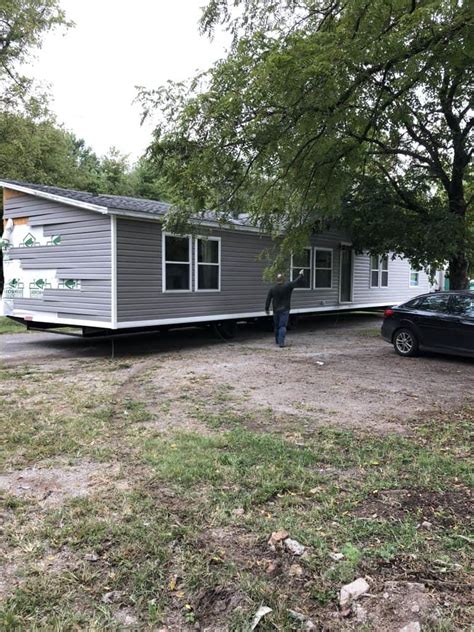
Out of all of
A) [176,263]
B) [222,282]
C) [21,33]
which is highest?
[21,33]

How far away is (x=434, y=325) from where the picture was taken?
917cm

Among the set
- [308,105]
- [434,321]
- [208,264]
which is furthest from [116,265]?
[434,321]

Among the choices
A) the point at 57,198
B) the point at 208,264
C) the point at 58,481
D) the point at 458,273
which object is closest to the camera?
the point at 58,481

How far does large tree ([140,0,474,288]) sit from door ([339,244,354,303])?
5.31m

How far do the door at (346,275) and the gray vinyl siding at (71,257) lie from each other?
9471 millimetres

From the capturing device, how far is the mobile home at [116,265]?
31.7 feet

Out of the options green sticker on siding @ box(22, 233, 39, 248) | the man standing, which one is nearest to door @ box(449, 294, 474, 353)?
the man standing

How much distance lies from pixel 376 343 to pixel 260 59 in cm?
738

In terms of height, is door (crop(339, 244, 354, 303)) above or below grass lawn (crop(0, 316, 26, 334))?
above

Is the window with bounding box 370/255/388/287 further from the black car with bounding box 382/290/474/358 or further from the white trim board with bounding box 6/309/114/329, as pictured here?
the white trim board with bounding box 6/309/114/329

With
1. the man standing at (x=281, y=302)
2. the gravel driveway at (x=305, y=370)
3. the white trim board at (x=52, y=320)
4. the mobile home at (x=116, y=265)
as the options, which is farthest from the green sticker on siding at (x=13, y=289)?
the man standing at (x=281, y=302)

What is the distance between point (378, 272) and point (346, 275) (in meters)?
2.20

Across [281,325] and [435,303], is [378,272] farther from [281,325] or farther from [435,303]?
[435,303]

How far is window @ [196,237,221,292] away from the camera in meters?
11.5
